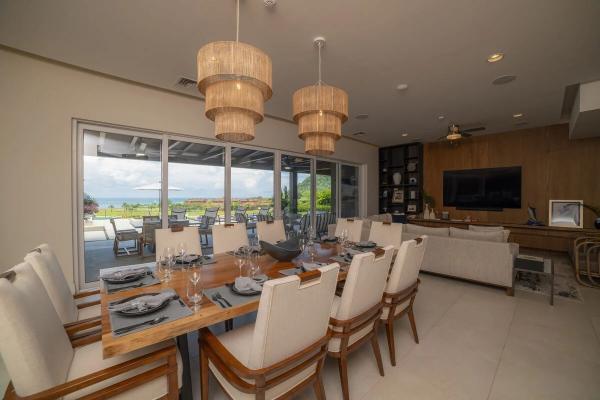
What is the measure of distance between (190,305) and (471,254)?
150 inches

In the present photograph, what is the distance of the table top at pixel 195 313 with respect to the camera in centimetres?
104

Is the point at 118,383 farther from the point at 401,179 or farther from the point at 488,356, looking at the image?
the point at 401,179

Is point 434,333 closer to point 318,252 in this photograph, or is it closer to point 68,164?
point 318,252

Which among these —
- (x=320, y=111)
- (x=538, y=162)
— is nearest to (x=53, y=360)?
(x=320, y=111)

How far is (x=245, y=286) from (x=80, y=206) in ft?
9.95

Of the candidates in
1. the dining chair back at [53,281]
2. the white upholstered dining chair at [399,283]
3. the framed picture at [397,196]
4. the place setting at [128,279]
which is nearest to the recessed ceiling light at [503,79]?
the white upholstered dining chair at [399,283]

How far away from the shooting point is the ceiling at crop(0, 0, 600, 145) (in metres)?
2.10

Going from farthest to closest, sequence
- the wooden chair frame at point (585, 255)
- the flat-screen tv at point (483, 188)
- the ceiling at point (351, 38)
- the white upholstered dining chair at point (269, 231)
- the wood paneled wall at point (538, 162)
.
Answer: the flat-screen tv at point (483, 188), the wood paneled wall at point (538, 162), the wooden chair frame at point (585, 255), the white upholstered dining chair at point (269, 231), the ceiling at point (351, 38)

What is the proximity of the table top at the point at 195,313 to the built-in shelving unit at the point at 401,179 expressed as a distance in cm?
607

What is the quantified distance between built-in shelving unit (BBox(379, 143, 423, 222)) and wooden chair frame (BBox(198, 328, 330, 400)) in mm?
6632

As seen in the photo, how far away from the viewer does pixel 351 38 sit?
2496 millimetres

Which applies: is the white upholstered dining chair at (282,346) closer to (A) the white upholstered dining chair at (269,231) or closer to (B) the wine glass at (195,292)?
(B) the wine glass at (195,292)

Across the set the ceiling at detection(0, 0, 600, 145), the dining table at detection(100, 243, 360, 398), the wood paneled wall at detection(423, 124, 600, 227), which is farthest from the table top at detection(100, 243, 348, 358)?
the wood paneled wall at detection(423, 124, 600, 227)

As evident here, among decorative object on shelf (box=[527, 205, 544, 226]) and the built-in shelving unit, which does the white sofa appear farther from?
the built-in shelving unit
